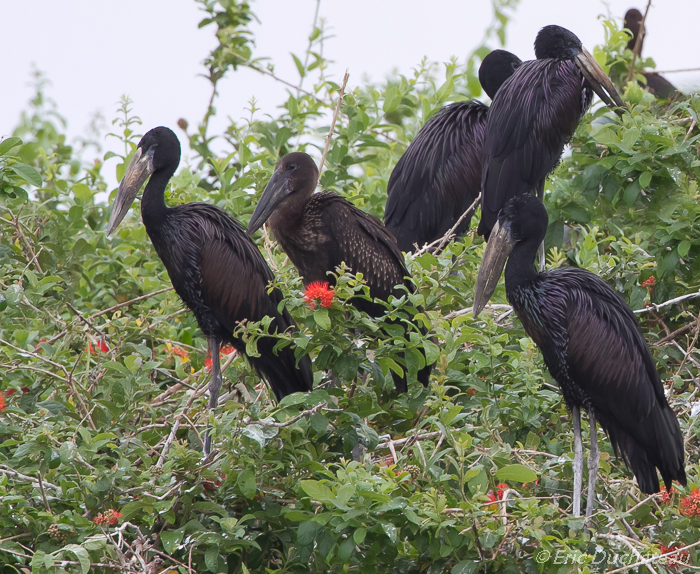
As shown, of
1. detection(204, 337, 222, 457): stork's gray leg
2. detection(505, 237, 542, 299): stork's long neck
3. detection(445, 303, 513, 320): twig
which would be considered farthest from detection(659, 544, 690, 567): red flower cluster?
detection(204, 337, 222, 457): stork's gray leg

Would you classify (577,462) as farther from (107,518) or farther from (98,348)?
(98,348)

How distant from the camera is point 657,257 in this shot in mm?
5488

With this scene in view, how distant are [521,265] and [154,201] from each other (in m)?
1.98

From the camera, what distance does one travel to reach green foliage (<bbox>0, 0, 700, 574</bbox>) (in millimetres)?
3629

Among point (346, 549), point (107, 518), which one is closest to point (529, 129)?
point (346, 549)

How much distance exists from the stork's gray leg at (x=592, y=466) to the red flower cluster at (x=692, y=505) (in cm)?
47

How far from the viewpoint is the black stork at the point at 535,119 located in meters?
6.11

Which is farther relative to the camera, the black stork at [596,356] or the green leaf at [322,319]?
the black stork at [596,356]

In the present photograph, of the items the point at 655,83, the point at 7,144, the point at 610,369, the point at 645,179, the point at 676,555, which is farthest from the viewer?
the point at 655,83

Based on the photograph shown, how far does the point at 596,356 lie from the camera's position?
4648 millimetres

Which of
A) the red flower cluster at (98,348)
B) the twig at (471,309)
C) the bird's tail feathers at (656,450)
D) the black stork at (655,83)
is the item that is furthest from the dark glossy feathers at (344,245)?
the black stork at (655,83)

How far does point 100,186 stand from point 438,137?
8.09 feet

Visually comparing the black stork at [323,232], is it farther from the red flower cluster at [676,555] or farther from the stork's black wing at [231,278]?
the red flower cluster at [676,555]

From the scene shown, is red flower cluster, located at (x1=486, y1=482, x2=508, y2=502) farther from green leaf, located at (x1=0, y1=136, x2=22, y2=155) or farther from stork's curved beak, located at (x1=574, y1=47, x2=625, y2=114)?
stork's curved beak, located at (x1=574, y1=47, x2=625, y2=114)
